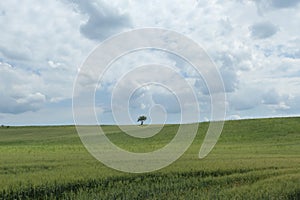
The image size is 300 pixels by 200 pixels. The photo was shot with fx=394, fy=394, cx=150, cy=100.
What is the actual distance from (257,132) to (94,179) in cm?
5073

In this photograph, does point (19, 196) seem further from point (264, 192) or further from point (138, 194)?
point (264, 192)

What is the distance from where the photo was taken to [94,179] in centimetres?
1952

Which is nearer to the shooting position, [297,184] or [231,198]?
[231,198]

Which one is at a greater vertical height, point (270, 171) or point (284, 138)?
point (284, 138)

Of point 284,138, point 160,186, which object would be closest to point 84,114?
point 160,186

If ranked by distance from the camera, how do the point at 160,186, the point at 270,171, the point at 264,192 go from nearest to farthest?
the point at 264,192 < the point at 160,186 < the point at 270,171

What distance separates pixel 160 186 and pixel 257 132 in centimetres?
5046

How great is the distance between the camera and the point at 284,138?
57.7 m

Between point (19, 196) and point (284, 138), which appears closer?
point (19, 196)

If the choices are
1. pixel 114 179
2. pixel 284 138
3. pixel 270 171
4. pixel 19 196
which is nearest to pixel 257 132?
pixel 284 138

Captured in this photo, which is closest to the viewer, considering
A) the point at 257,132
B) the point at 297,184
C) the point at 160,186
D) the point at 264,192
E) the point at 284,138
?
the point at 264,192

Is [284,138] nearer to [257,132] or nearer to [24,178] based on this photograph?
[257,132]

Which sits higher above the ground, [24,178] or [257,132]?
[257,132]

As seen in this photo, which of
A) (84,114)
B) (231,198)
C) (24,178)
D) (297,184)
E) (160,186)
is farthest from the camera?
(84,114)
